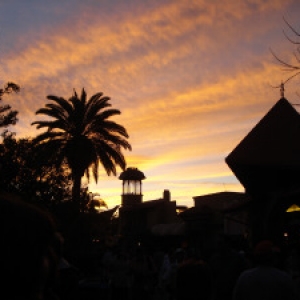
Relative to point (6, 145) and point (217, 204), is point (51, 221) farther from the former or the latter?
point (217, 204)

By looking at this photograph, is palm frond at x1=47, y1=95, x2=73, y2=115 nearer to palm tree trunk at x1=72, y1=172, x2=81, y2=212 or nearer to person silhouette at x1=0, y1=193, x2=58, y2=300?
palm tree trunk at x1=72, y1=172, x2=81, y2=212

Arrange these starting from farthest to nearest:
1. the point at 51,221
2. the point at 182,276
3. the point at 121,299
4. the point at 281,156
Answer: the point at 281,156
the point at 121,299
the point at 182,276
the point at 51,221

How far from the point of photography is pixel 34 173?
96.3 feet

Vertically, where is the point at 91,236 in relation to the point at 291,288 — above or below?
above

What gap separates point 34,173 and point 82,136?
322 centimetres

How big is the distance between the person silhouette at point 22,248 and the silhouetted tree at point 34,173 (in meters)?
24.7

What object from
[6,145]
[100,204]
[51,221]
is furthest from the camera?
[100,204]

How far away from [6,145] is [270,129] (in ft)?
39.6

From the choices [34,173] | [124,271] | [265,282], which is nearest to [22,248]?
[265,282]

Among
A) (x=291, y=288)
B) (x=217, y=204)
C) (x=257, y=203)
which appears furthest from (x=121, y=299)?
(x=217, y=204)

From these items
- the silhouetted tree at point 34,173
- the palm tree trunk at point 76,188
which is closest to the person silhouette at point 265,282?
the silhouetted tree at point 34,173

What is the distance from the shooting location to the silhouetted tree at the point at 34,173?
27656 millimetres

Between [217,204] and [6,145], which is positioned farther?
[217,204]

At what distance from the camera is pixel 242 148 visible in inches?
867
